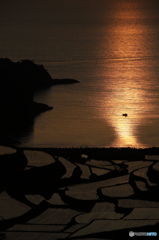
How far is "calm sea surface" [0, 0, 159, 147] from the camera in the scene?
89.6 feet

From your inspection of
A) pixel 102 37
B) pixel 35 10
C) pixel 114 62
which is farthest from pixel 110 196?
pixel 35 10

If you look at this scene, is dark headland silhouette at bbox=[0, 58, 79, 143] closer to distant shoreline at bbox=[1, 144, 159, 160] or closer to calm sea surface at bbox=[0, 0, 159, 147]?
calm sea surface at bbox=[0, 0, 159, 147]

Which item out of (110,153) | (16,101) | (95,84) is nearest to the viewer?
(110,153)

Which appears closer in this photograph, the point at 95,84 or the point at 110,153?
the point at 110,153

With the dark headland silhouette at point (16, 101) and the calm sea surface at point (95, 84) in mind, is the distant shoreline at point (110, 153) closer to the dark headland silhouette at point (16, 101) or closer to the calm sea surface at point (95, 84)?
the calm sea surface at point (95, 84)

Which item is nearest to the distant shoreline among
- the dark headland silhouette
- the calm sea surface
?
the calm sea surface

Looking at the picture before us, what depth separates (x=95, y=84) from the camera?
1638 inches

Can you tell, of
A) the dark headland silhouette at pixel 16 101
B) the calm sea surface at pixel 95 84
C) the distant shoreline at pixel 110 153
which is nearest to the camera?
the distant shoreline at pixel 110 153

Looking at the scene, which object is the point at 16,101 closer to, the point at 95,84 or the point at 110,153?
the point at 95,84

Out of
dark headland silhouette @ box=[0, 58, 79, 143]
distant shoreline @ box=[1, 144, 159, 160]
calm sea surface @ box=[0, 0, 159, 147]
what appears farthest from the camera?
dark headland silhouette @ box=[0, 58, 79, 143]

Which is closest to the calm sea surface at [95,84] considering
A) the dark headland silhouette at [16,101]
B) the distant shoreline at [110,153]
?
the dark headland silhouette at [16,101]

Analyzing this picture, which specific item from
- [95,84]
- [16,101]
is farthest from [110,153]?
[95,84]

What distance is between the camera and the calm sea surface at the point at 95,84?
27297mm

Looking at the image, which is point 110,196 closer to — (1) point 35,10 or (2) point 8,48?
(2) point 8,48
